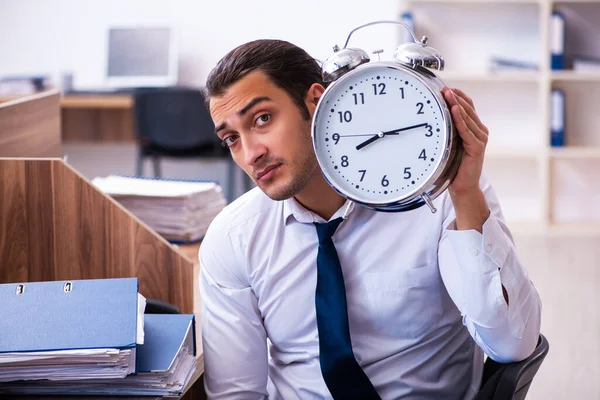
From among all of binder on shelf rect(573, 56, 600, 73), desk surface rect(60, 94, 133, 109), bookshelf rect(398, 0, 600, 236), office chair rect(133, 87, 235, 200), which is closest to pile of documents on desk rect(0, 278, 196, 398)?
office chair rect(133, 87, 235, 200)

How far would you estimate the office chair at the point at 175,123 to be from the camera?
4926 millimetres

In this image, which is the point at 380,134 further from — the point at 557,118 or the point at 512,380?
the point at 557,118

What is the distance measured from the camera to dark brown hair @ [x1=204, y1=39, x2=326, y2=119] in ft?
4.50

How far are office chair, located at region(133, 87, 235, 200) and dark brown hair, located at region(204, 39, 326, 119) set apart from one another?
11.5ft

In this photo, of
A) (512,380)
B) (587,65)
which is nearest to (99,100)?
(587,65)

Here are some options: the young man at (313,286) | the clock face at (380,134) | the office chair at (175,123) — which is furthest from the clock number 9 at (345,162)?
the office chair at (175,123)

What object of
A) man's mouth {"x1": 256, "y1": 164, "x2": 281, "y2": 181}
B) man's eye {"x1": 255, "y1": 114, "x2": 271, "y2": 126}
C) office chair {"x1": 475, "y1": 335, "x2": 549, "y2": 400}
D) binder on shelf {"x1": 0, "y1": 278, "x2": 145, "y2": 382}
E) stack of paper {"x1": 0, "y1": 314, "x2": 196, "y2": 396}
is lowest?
office chair {"x1": 475, "y1": 335, "x2": 549, "y2": 400}

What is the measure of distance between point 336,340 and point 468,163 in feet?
1.43

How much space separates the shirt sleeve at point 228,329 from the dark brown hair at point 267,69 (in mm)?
278

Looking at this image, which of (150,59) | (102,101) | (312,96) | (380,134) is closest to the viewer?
(380,134)

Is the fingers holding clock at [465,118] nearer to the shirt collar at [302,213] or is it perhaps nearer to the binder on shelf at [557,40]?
the shirt collar at [302,213]

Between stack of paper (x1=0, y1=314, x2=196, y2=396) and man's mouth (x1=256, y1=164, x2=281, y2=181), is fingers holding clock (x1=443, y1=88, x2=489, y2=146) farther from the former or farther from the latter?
stack of paper (x1=0, y1=314, x2=196, y2=396)

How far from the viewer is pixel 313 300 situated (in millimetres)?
1488

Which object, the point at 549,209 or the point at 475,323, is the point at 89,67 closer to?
the point at 549,209
